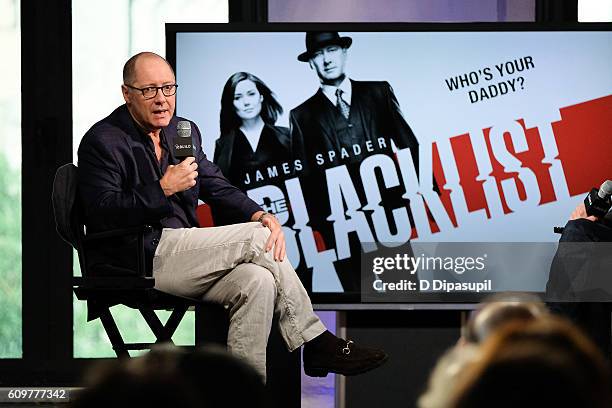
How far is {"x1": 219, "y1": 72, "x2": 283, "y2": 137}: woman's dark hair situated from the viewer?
15.1 feet

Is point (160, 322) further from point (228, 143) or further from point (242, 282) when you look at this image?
point (228, 143)

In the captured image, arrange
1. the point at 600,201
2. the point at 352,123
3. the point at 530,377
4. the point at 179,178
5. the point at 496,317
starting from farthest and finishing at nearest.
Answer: the point at 352,123 < the point at 600,201 < the point at 179,178 < the point at 496,317 < the point at 530,377

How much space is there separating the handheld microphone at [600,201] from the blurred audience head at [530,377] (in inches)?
152

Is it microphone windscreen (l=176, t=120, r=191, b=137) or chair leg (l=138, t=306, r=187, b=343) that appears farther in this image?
microphone windscreen (l=176, t=120, r=191, b=137)

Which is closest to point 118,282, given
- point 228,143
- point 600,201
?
point 228,143

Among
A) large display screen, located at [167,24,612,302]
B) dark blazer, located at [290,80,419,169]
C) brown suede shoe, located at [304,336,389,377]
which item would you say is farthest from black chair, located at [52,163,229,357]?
dark blazer, located at [290,80,419,169]

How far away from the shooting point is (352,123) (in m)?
4.60

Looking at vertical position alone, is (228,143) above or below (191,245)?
above

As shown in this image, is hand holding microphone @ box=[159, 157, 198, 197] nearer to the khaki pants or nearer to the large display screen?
the khaki pants

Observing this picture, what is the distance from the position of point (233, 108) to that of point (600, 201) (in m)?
1.49

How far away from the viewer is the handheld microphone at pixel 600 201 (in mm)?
4480

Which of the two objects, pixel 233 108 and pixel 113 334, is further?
pixel 233 108

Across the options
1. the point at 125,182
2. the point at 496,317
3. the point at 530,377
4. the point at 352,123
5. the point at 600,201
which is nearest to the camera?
the point at 530,377

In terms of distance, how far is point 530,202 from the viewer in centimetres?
461
